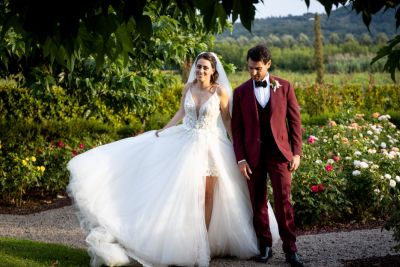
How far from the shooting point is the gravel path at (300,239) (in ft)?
19.2

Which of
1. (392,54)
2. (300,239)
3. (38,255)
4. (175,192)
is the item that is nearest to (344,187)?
(300,239)

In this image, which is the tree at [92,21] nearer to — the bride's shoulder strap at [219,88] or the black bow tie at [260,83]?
the black bow tie at [260,83]

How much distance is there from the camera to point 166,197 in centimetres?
557

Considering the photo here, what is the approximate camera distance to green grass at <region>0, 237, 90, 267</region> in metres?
5.54

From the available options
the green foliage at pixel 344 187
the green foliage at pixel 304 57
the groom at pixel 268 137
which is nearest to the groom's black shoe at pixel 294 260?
the groom at pixel 268 137

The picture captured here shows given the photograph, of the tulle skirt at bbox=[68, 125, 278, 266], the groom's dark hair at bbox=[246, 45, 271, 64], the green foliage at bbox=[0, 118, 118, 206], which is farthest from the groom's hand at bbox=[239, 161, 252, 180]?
the green foliage at bbox=[0, 118, 118, 206]

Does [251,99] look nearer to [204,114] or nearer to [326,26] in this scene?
[204,114]

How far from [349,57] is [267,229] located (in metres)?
42.8

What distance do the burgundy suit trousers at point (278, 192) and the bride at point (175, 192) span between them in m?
0.20

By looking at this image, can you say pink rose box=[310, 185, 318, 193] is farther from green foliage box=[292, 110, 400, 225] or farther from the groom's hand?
the groom's hand

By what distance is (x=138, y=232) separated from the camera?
548 centimetres

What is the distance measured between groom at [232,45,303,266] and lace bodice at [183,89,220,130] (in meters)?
0.29

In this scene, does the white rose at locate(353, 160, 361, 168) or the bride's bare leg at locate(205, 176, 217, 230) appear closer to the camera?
the bride's bare leg at locate(205, 176, 217, 230)

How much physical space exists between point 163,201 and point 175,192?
124mm
